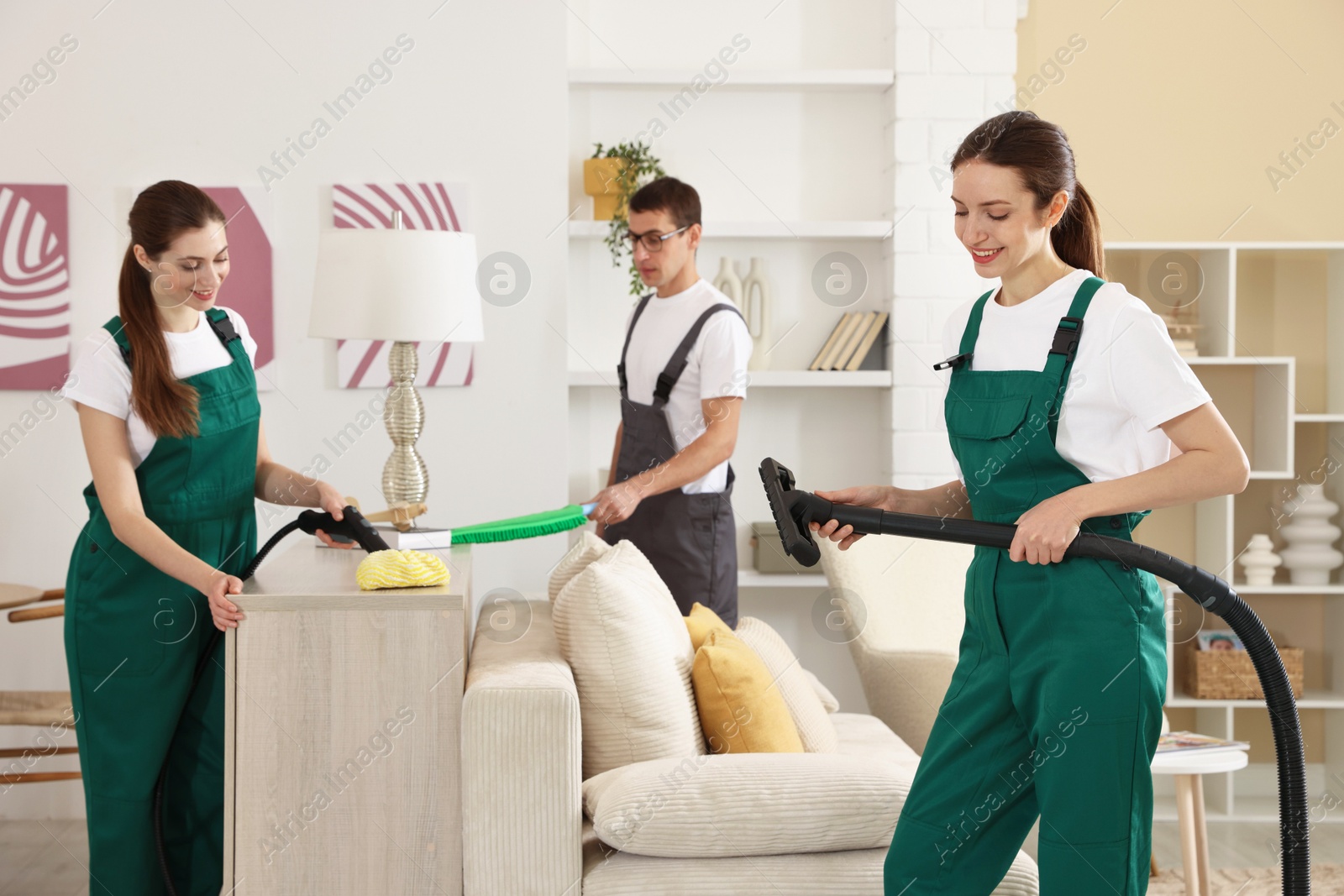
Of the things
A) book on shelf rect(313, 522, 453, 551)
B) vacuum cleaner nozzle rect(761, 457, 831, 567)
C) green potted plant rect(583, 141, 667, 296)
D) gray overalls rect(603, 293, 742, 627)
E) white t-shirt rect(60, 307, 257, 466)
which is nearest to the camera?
vacuum cleaner nozzle rect(761, 457, 831, 567)

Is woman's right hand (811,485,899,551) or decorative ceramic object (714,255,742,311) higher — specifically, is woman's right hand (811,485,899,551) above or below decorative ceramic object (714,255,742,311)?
below

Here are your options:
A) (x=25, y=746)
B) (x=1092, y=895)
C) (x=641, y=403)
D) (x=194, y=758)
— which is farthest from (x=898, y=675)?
(x=25, y=746)

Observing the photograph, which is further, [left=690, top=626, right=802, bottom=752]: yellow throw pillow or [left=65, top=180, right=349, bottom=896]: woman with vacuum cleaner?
[left=690, top=626, right=802, bottom=752]: yellow throw pillow

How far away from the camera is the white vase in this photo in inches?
150

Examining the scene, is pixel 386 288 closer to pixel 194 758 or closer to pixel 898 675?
pixel 194 758

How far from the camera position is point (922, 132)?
3.71 meters

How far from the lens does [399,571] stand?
190 cm

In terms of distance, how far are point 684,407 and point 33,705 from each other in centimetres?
184

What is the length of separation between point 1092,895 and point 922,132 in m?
2.83

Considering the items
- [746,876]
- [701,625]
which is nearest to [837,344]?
[701,625]

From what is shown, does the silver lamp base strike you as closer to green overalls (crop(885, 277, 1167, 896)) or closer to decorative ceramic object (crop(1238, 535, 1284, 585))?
green overalls (crop(885, 277, 1167, 896))

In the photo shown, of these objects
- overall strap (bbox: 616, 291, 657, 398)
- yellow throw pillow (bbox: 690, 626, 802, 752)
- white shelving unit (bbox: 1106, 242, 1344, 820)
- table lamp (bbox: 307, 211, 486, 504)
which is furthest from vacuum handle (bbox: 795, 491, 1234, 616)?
white shelving unit (bbox: 1106, 242, 1344, 820)

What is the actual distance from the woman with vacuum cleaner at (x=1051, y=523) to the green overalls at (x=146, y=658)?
1.25 m

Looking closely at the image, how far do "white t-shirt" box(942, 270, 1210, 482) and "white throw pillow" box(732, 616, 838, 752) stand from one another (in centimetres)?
106
